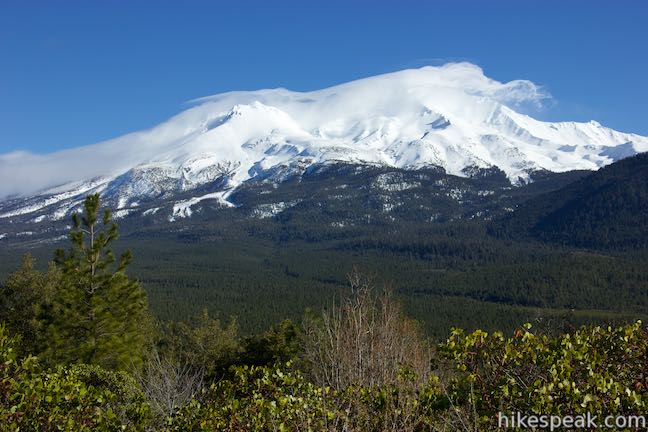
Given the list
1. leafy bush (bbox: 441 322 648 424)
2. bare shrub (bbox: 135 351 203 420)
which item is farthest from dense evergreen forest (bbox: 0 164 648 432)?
bare shrub (bbox: 135 351 203 420)

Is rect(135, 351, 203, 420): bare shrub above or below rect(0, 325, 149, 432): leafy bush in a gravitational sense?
below

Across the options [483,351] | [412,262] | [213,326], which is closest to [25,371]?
[483,351]

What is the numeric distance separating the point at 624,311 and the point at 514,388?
125178mm

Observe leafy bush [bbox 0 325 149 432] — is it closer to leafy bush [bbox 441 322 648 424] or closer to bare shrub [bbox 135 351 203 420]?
bare shrub [bbox 135 351 203 420]

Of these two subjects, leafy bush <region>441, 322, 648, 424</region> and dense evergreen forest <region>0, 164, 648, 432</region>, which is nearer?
leafy bush <region>441, 322, 648, 424</region>

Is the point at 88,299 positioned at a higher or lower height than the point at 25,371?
lower

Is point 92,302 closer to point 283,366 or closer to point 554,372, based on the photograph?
point 283,366

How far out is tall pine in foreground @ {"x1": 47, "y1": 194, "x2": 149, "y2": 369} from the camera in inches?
937

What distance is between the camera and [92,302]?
24188mm

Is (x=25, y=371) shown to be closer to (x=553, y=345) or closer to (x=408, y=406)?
(x=408, y=406)

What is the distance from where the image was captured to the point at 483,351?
6.88 metres

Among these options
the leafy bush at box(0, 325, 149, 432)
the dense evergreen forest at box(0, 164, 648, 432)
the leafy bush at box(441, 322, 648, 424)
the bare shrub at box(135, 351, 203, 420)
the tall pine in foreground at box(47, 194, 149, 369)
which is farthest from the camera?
the tall pine in foreground at box(47, 194, 149, 369)

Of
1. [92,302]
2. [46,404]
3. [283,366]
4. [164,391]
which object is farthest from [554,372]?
[92,302]

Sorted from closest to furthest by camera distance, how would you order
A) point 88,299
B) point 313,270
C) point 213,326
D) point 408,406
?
point 408,406
point 88,299
point 213,326
point 313,270
